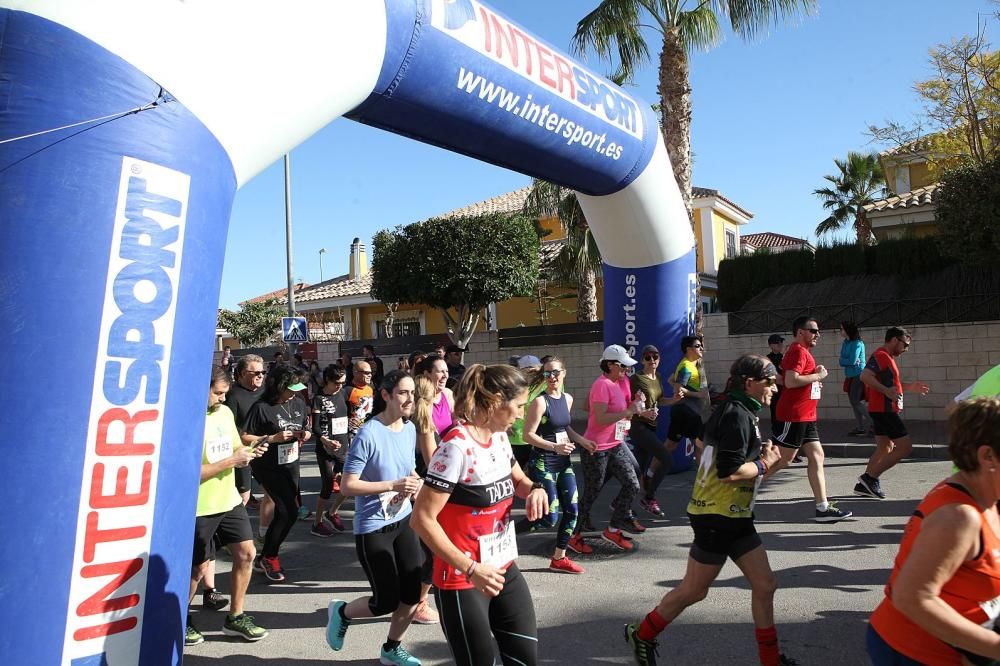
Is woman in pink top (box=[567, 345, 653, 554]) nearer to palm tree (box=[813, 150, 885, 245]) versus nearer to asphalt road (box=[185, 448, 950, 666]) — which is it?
asphalt road (box=[185, 448, 950, 666])

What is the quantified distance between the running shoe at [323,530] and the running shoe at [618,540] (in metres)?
2.82

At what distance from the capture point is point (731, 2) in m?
12.5

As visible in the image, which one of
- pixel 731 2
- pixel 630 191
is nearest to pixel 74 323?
pixel 630 191

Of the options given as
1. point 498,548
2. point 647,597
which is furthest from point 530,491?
point 647,597

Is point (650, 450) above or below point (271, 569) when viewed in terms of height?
above

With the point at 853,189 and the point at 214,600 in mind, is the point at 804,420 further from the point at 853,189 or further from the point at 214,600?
the point at 853,189

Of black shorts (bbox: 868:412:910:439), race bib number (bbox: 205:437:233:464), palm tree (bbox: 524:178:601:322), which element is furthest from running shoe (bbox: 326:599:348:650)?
palm tree (bbox: 524:178:601:322)

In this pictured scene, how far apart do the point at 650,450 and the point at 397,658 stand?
387 cm

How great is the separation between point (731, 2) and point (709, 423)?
36.3ft

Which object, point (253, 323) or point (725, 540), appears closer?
point (725, 540)

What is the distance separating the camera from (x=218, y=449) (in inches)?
188

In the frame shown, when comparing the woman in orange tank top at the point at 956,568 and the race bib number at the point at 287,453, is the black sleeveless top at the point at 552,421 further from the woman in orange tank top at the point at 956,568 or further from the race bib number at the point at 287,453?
the woman in orange tank top at the point at 956,568

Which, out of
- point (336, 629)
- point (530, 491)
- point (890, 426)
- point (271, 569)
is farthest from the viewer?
point (890, 426)

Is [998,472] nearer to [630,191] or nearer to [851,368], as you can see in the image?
[630,191]
